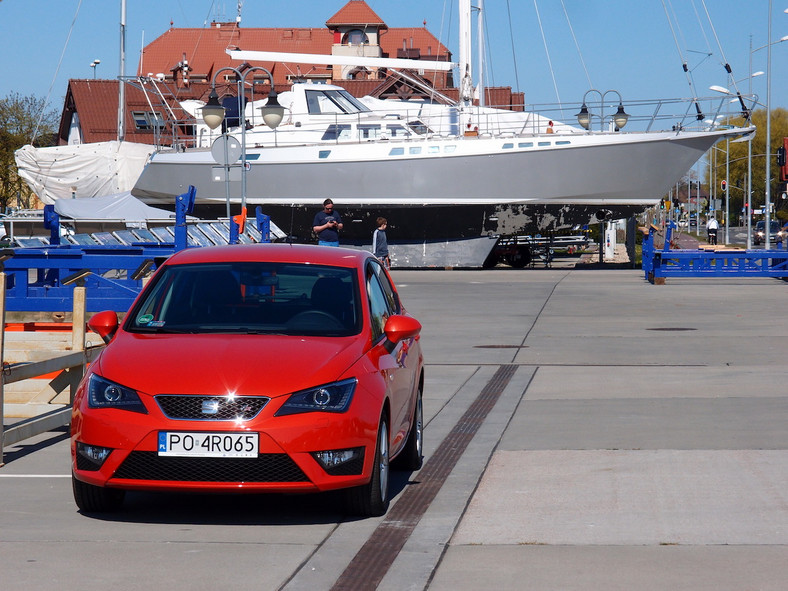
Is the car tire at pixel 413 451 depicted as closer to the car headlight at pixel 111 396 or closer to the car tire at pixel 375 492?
the car tire at pixel 375 492

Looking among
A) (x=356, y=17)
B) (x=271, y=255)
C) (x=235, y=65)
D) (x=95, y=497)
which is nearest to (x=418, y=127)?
(x=271, y=255)

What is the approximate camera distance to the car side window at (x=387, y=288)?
8008mm

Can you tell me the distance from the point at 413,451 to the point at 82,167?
1720 inches

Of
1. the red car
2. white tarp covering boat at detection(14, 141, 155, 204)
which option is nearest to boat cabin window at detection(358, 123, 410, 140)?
white tarp covering boat at detection(14, 141, 155, 204)

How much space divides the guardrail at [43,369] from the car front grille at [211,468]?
205cm

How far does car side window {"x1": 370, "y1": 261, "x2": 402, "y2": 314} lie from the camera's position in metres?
8.01

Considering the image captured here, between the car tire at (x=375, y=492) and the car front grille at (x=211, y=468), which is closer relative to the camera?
the car front grille at (x=211, y=468)

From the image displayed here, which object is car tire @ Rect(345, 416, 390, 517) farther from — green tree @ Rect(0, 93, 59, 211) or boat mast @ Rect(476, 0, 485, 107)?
green tree @ Rect(0, 93, 59, 211)

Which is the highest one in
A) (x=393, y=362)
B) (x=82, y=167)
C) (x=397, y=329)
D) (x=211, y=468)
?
(x=82, y=167)

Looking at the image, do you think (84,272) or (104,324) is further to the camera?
(84,272)

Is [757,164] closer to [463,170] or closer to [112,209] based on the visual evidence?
[463,170]

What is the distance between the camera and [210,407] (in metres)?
6.05

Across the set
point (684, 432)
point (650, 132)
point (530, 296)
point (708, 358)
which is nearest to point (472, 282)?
point (530, 296)

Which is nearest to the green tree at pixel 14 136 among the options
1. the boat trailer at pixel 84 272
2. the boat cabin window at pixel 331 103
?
the boat cabin window at pixel 331 103
